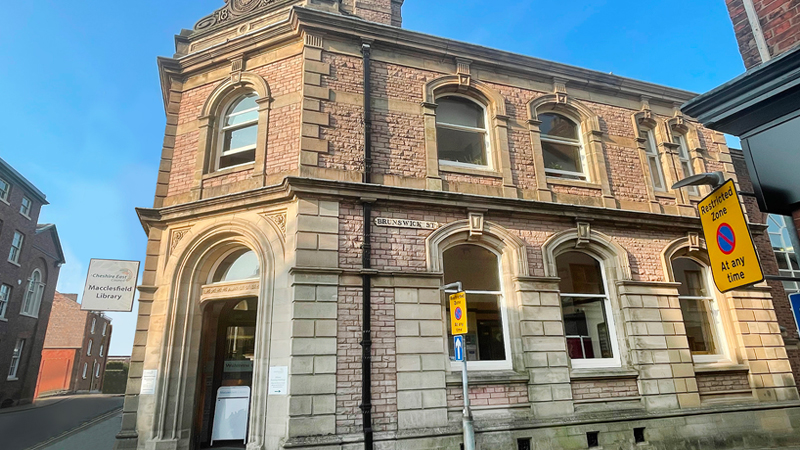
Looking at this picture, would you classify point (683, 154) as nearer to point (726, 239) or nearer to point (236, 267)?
point (726, 239)

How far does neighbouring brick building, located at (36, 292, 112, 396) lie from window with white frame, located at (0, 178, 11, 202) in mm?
13461

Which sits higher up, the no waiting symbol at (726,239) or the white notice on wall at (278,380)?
the no waiting symbol at (726,239)

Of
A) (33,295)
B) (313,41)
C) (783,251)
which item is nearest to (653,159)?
(783,251)

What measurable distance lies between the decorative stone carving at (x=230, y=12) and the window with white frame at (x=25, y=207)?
2135 cm

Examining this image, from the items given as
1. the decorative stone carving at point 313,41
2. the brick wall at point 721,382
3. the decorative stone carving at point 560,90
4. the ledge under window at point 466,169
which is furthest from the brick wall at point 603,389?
the decorative stone carving at point 313,41

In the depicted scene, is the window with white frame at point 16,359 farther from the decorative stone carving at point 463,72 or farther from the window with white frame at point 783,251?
the window with white frame at point 783,251

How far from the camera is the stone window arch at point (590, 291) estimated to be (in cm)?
1009

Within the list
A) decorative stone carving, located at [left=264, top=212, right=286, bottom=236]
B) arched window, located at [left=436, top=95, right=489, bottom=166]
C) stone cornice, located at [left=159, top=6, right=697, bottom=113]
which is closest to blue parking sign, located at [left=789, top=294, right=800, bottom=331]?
arched window, located at [left=436, top=95, right=489, bottom=166]

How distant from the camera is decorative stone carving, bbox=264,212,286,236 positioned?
885 cm

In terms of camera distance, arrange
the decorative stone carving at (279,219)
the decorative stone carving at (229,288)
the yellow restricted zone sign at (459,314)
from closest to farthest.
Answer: the yellow restricted zone sign at (459,314) → the decorative stone carving at (279,219) → the decorative stone carving at (229,288)

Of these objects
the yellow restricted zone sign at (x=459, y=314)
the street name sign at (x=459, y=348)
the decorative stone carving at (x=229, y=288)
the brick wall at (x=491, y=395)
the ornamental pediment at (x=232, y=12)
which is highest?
the ornamental pediment at (x=232, y=12)

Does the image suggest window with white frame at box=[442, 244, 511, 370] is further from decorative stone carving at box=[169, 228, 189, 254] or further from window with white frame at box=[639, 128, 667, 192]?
window with white frame at box=[639, 128, 667, 192]

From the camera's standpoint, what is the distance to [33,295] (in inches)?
1067

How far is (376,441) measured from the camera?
7.78 meters
